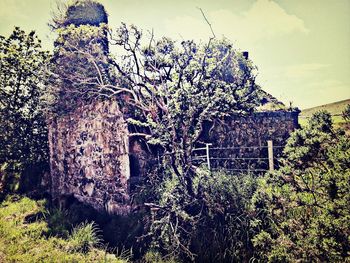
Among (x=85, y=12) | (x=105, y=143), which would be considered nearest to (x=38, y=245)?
(x=105, y=143)

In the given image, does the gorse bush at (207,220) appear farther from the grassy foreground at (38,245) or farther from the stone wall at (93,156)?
the stone wall at (93,156)

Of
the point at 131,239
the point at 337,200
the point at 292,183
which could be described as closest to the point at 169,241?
the point at 131,239

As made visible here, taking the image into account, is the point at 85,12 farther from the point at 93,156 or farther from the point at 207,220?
the point at 207,220

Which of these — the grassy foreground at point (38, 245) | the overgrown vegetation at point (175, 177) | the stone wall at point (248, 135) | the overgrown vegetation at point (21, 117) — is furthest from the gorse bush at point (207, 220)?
the overgrown vegetation at point (21, 117)

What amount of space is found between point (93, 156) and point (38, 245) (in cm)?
259

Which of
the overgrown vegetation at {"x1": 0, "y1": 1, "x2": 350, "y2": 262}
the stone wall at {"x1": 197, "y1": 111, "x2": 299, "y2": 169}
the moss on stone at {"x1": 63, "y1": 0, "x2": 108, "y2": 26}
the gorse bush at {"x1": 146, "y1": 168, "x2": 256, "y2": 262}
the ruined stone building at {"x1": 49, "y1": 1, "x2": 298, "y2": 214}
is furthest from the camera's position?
the moss on stone at {"x1": 63, "y1": 0, "x2": 108, "y2": 26}

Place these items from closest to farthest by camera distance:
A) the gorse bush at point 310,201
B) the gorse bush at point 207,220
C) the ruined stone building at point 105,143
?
the gorse bush at point 310,201 → the gorse bush at point 207,220 → the ruined stone building at point 105,143

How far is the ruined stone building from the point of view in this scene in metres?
6.11

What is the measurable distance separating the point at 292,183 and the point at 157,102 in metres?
3.70

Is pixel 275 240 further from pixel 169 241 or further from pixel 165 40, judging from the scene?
pixel 165 40

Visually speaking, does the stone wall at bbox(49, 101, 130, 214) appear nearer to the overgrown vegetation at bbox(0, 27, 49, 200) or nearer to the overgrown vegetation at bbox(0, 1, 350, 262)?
the overgrown vegetation at bbox(0, 1, 350, 262)

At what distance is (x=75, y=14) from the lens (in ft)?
27.7

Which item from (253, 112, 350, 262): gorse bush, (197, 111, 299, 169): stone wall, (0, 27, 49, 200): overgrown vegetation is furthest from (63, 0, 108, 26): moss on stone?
(253, 112, 350, 262): gorse bush

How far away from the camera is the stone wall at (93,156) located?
6.11 meters
